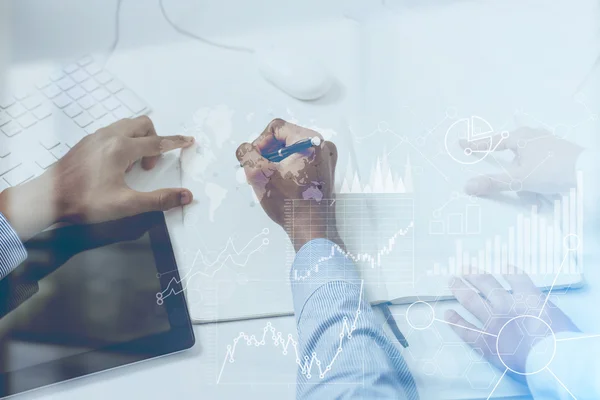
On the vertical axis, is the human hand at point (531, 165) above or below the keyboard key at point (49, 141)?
below

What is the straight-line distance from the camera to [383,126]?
67 cm

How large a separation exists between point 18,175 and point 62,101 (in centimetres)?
13

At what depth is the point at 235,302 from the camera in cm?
66

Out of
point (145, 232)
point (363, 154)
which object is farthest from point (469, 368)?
point (145, 232)

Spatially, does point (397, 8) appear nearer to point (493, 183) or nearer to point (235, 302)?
point (493, 183)

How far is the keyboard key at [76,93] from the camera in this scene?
2.28 feet

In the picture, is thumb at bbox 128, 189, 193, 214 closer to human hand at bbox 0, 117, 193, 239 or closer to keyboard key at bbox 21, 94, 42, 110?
human hand at bbox 0, 117, 193, 239

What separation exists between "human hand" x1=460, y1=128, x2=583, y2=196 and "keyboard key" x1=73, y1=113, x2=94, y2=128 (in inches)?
22.6

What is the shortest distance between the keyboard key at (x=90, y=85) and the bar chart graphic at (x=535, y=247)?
1.94ft

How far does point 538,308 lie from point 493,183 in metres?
0.20

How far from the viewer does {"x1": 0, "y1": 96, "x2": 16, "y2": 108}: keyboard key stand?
0.70 metres
